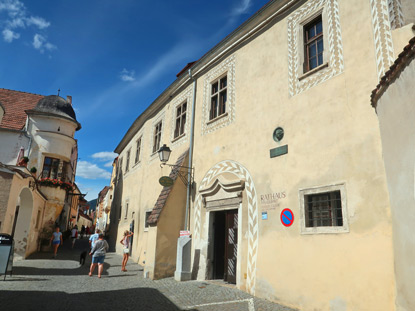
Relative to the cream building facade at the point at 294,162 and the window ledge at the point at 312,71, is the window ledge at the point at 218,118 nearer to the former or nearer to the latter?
the cream building facade at the point at 294,162

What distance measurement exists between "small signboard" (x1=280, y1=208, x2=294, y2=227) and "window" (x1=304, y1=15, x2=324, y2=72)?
3.49 m

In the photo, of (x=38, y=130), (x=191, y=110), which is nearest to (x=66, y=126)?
(x=38, y=130)

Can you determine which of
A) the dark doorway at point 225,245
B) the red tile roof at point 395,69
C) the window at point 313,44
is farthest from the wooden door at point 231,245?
the red tile roof at point 395,69

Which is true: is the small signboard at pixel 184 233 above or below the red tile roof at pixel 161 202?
below

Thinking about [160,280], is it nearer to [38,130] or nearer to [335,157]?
[335,157]

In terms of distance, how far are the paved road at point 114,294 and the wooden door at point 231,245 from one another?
1.42 feet

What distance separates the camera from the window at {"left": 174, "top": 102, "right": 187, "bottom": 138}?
42.5 feet

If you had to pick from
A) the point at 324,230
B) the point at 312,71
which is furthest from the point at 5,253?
the point at 312,71

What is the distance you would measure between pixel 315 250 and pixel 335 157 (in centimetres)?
192

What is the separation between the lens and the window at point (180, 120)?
42.5 feet

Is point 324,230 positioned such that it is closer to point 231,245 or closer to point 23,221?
point 231,245

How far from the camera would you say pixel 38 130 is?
61.8 ft

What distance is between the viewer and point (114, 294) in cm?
756

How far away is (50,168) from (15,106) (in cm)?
599
